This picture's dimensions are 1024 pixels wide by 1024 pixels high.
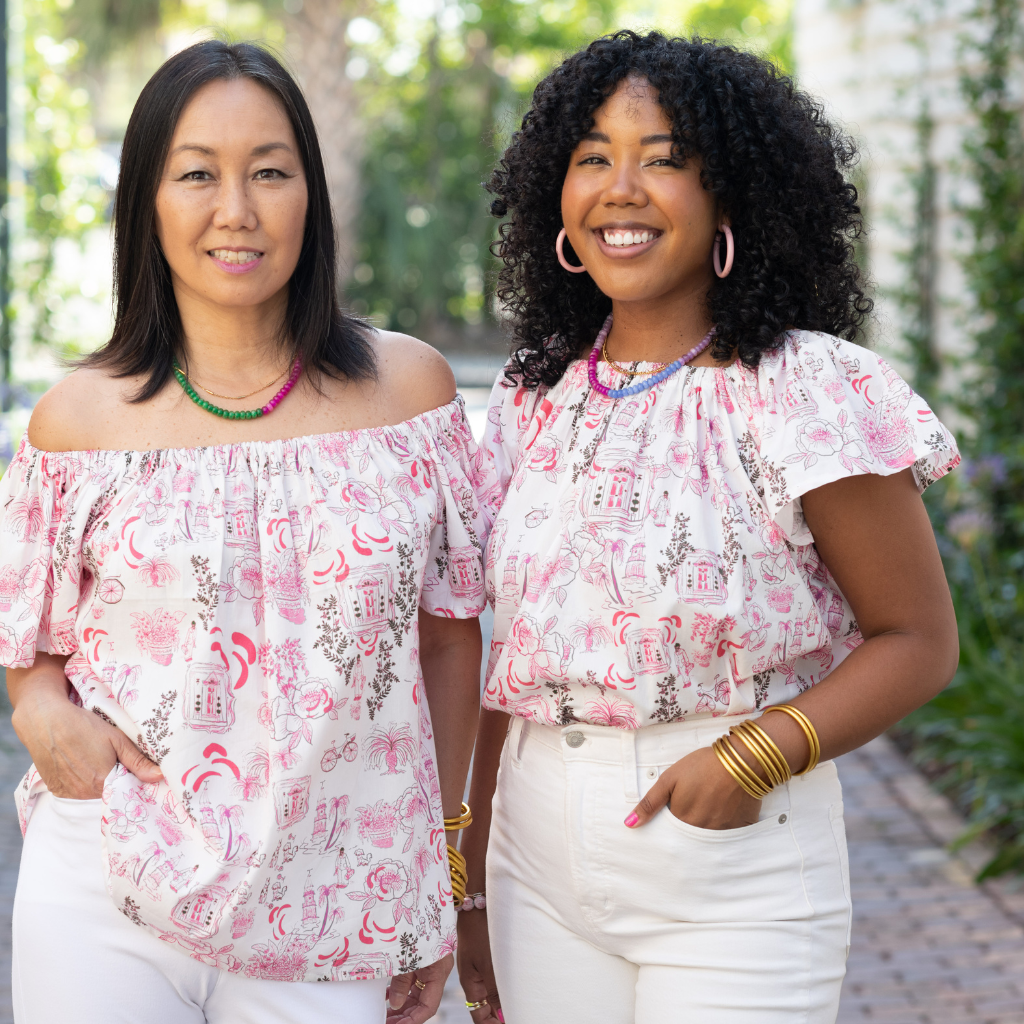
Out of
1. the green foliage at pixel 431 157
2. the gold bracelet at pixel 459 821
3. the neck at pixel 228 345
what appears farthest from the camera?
the green foliage at pixel 431 157

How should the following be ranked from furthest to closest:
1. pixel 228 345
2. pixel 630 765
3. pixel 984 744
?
pixel 984 744, pixel 228 345, pixel 630 765

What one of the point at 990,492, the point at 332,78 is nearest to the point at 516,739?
the point at 990,492

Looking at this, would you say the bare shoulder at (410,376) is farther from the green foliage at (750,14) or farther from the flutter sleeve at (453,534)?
the green foliage at (750,14)

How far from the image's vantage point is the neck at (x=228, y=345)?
2.25 m

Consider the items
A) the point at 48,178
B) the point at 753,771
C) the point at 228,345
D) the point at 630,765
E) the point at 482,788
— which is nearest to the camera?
the point at 753,771

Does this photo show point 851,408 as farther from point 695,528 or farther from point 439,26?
point 439,26

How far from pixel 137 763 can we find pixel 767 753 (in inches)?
38.2

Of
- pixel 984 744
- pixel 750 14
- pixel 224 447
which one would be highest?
pixel 750 14

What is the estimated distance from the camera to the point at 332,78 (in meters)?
14.8

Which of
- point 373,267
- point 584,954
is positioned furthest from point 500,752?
point 373,267

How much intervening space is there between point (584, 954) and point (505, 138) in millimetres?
1615

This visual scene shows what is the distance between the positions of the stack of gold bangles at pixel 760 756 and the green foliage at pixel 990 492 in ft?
10.1

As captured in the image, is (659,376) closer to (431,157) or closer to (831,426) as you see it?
(831,426)

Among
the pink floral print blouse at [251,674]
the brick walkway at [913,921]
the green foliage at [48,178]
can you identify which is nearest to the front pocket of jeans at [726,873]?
the pink floral print blouse at [251,674]
